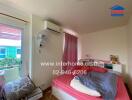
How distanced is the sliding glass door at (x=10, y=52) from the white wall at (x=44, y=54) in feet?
1.22

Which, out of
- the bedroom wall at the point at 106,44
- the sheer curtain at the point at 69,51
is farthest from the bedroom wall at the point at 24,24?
the bedroom wall at the point at 106,44

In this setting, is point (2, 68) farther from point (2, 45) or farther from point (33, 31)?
point (33, 31)

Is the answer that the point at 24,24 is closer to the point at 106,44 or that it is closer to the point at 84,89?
the point at 84,89

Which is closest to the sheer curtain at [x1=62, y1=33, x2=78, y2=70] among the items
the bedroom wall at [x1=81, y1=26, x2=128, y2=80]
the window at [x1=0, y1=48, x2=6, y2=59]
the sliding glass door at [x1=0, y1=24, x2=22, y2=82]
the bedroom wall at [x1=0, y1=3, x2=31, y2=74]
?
the bedroom wall at [x1=81, y1=26, x2=128, y2=80]

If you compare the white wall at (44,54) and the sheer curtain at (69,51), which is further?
the sheer curtain at (69,51)

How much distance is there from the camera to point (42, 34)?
101 inches

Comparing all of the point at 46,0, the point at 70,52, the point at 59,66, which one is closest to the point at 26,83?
the point at 59,66

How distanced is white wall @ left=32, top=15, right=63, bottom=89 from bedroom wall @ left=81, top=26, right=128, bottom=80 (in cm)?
164

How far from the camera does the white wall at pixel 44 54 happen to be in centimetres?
249

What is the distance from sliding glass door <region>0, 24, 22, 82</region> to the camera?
1.93 metres

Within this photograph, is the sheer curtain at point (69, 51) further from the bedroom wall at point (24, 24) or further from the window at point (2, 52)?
the window at point (2, 52)

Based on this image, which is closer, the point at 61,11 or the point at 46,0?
the point at 46,0

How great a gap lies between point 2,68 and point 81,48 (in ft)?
11.7

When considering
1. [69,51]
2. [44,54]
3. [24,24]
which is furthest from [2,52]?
[69,51]
